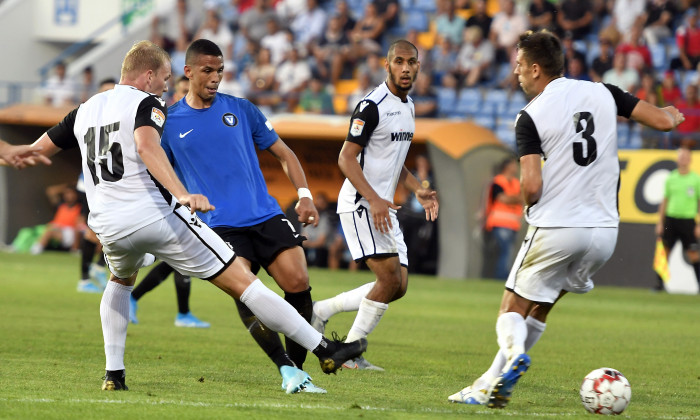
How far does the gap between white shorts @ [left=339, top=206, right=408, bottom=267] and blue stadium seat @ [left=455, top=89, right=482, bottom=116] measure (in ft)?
45.3

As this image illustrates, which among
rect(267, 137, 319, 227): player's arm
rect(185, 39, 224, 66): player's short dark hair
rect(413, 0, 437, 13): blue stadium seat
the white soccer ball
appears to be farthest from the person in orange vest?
the white soccer ball

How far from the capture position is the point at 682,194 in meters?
17.8

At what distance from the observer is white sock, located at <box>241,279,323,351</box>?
21.4 ft

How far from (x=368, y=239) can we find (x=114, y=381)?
2546mm

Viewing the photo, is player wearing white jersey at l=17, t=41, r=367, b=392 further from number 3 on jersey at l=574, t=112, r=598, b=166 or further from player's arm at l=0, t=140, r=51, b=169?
number 3 on jersey at l=574, t=112, r=598, b=166

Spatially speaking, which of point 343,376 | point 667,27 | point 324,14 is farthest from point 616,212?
point 324,14

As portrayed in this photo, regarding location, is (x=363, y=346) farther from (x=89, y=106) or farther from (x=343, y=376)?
(x=89, y=106)

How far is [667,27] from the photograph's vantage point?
21.1 m

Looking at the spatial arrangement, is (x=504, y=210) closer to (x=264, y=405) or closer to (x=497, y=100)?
(x=497, y=100)

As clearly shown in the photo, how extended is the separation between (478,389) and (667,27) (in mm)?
16308

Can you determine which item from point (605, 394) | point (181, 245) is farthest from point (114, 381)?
point (605, 394)

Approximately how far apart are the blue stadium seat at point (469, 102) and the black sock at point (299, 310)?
49.2 feet

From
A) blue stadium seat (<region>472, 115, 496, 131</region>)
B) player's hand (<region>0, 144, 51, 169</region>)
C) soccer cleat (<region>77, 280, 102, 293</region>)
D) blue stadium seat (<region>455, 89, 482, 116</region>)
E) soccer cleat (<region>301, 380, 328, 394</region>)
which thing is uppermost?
blue stadium seat (<region>455, 89, 482, 116</region>)

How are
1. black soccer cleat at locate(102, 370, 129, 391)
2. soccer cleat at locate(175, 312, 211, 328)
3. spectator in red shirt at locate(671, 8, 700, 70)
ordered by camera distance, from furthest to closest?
spectator in red shirt at locate(671, 8, 700, 70)
soccer cleat at locate(175, 312, 211, 328)
black soccer cleat at locate(102, 370, 129, 391)
